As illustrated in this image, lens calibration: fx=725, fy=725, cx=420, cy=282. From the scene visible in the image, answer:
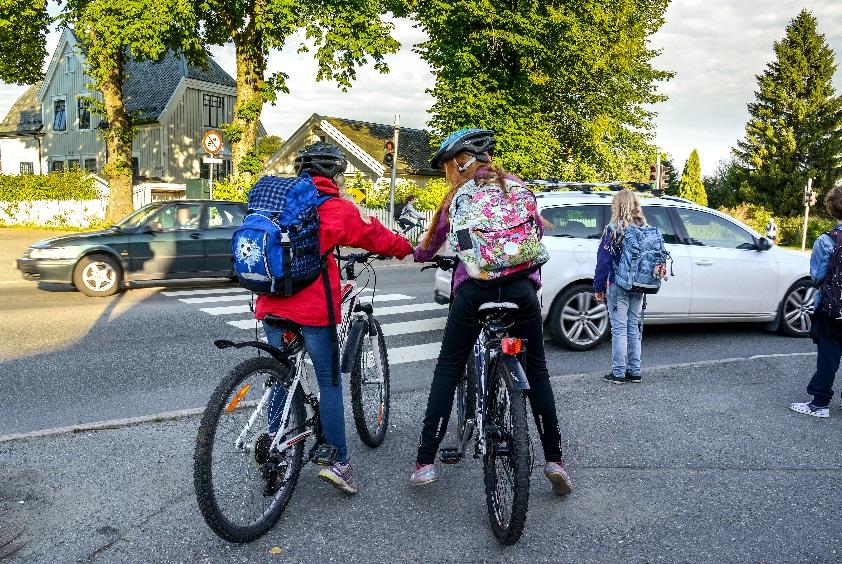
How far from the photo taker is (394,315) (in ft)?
33.7

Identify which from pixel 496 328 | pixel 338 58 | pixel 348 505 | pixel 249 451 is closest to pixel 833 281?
pixel 496 328

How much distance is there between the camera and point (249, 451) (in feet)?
11.1

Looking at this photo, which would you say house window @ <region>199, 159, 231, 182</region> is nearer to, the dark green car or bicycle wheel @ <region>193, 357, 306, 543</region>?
the dark green car

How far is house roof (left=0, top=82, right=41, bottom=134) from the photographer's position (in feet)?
156

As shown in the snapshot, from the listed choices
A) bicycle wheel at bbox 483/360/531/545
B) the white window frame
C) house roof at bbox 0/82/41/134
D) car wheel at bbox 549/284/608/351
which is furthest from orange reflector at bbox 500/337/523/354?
house roof at bbox 0/82/41/134

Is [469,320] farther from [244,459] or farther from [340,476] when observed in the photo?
[244,459]

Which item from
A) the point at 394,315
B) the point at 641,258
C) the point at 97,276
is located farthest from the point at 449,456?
the point at 97,276

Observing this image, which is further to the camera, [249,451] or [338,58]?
[338,58]

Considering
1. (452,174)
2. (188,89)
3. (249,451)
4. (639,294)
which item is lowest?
(249,451)

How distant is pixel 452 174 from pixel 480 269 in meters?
0.60

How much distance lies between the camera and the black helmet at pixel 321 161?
3.67m

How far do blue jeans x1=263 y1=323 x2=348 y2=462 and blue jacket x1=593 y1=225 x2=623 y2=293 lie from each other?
3.67 meters

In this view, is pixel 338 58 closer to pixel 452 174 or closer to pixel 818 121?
pixel 452 174

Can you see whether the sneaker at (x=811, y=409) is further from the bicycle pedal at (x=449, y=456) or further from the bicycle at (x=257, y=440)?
the bicycle at (x=257, y=440)
